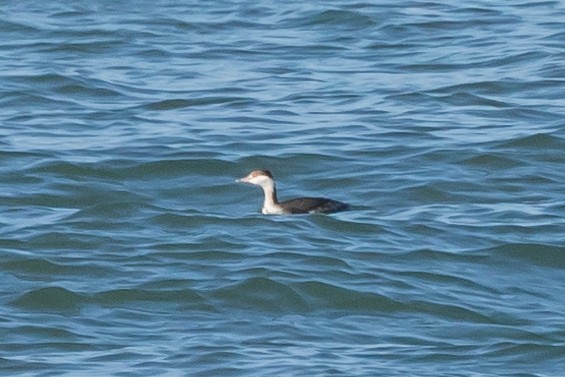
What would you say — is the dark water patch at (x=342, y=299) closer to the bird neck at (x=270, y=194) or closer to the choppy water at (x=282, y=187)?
the choppy water at (x=282, y=187)

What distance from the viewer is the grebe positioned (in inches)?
542

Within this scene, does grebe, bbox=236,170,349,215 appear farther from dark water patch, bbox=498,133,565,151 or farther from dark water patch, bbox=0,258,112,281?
dark water patch, bbox=498,133,565,151

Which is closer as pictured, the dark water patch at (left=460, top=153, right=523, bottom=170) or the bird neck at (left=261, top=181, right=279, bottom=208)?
the bird neck at (left=261, top=181, right=279, bottom=208)

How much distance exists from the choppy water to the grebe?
0.11 meters

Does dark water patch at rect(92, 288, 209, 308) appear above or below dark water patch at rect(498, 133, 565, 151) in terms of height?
below

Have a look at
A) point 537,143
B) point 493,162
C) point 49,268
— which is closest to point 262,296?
point 49,268

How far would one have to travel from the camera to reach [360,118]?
Answer: 1741cm

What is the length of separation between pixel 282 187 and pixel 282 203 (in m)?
1.33

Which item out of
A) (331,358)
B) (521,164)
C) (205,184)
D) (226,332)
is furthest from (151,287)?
(521,164)

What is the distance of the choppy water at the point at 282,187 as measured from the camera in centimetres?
1095

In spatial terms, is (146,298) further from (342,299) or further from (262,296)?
(342,299)

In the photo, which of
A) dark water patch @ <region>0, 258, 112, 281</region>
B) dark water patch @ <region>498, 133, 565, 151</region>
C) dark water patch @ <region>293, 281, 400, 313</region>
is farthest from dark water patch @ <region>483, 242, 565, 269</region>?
dark water patch @ <region>498, 133, 565, 151</region>

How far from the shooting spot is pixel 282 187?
15.4 metres

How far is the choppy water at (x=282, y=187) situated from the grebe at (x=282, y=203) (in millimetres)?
114
